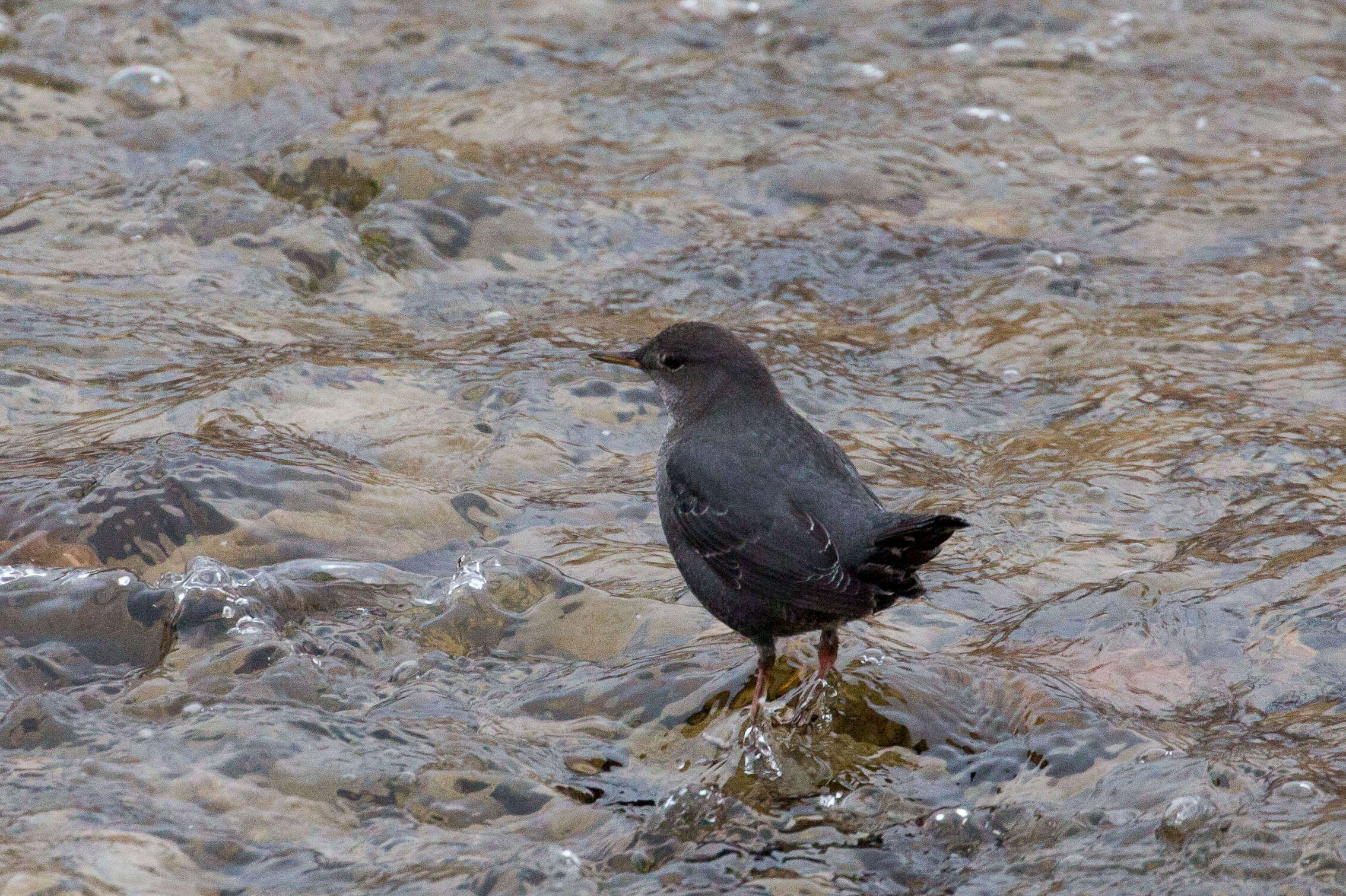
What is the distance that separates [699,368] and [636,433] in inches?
52.4

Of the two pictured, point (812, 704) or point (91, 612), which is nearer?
point (812, 704)

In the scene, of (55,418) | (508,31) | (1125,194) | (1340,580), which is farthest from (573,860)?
(508,31)

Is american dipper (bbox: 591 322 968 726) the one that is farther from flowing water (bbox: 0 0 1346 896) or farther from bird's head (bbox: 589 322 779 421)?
Answer: flowing water (bbox: 0 0 1346 896)

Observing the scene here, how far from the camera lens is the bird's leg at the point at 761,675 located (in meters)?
4.28

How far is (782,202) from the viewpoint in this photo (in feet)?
26.6

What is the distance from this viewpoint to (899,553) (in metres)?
4.02

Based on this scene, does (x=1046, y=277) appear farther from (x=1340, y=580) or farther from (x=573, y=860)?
(x=573, y=860)

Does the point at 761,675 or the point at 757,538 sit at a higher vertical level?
the point at 757,538

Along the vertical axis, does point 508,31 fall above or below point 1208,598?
above

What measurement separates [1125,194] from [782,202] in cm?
198

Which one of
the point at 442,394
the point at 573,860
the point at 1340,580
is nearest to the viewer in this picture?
the point at 573,860

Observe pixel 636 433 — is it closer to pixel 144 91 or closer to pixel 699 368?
pixel 699 368

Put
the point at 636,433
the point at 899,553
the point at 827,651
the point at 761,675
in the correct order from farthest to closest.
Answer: the point at 636,433, the point at 827,651, the point at 761,675, the point at 899,553

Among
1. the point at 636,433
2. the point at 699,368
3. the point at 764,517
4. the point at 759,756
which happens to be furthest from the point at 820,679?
the point at 636,433
